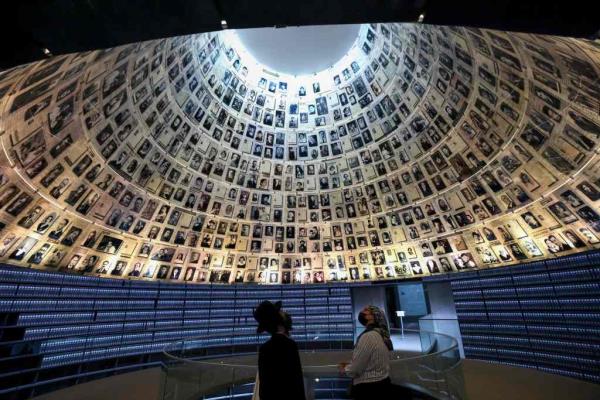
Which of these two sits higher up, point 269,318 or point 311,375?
point 269,318

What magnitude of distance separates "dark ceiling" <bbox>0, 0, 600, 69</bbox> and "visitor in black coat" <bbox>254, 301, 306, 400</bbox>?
111 inches

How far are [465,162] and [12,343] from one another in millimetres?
17383

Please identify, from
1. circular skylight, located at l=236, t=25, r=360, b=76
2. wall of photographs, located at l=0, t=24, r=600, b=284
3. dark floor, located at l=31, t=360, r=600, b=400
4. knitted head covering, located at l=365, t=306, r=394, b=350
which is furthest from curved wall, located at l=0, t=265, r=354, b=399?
circular skylight, located at l=236, t=25, r=360, b=76

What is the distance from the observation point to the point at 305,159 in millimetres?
17000

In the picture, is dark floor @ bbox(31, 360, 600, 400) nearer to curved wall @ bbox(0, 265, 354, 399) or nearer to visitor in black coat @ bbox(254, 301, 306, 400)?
curved wall @ bbox(0, 265, 354, 399)

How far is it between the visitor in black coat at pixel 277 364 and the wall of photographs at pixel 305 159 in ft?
21.2

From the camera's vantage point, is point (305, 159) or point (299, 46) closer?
point (299, 46)

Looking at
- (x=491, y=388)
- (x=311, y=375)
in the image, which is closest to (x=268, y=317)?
(x=311, y=375)

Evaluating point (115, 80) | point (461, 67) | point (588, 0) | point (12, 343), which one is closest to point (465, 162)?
point (461, 67)

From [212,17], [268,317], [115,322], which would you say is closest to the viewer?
[212,17]

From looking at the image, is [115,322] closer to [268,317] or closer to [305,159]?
[268,317]

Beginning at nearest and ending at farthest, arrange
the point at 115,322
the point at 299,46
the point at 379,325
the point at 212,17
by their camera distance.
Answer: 1. the point at 212,17
2. the point at 379,325
3. the point at 115,322
4. the point at 299,46

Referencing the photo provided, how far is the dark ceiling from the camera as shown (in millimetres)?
2471

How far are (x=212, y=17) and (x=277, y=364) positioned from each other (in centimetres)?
343
